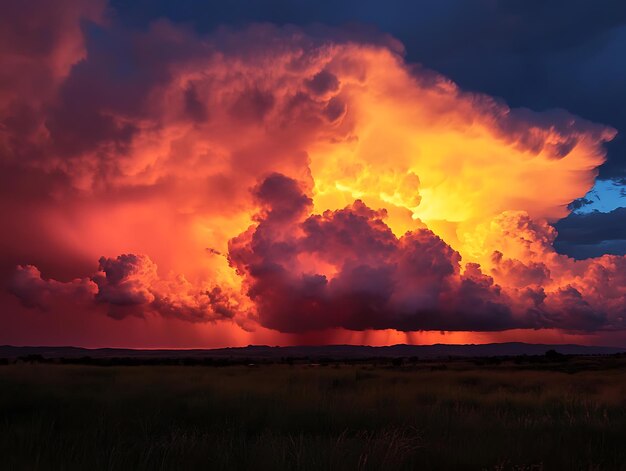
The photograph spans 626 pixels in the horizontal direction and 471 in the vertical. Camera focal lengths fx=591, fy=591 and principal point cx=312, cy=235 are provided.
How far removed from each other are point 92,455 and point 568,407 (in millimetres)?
15153

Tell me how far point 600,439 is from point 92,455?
28.4 feet

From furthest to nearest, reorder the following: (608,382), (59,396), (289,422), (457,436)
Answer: (608,382) < (59,396) < (289,422) < (457,436)

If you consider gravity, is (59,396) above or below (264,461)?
above

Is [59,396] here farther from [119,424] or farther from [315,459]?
[315,459]

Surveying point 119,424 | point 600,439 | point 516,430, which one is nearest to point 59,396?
point 119,424

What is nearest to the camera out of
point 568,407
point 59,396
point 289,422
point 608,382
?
point 289,422

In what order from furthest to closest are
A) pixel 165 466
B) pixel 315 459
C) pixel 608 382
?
1. pixel 608 382
2. pixel 315 459
3. pixel 165 466

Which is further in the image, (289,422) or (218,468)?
(289,422)

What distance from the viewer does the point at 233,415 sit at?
13.4 m

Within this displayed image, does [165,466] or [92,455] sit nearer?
[165,466]

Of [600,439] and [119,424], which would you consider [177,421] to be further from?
[600,439]

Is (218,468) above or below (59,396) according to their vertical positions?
below

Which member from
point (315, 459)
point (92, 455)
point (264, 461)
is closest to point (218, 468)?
point (264, 461)

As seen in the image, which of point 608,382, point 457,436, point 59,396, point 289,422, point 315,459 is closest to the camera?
point 315,459
